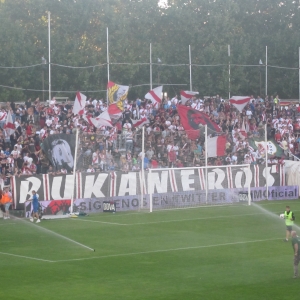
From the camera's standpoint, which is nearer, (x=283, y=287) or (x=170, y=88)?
(x=283, y=287)

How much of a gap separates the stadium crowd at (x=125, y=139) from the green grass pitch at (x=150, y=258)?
3.67m

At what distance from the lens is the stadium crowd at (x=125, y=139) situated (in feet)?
123

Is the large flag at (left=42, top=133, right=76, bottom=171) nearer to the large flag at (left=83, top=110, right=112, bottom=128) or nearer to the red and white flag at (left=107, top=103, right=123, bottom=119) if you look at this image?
the large flag at (left=83, top=110, right=112, bottom=128)

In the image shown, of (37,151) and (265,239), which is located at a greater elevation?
(37,151)

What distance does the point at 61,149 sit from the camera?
3741 cm

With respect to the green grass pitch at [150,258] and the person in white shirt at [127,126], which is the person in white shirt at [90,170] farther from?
the person in white shirt at [127,126]

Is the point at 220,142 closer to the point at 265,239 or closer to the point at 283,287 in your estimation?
the point at 265,239

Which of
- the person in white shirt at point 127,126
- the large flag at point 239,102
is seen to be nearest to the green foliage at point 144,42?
the large flag at point 239,102

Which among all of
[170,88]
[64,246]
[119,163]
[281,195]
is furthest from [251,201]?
[170,88]

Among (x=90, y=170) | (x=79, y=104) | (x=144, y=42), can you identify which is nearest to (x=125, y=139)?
(x=90, y=170)

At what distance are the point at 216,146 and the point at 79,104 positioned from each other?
9.04 metres

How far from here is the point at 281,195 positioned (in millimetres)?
44375

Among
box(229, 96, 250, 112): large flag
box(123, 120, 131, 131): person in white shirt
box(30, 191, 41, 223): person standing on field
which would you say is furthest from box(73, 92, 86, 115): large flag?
box(229, 96, 250, 112): large flag

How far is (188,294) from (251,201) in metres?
25.0
